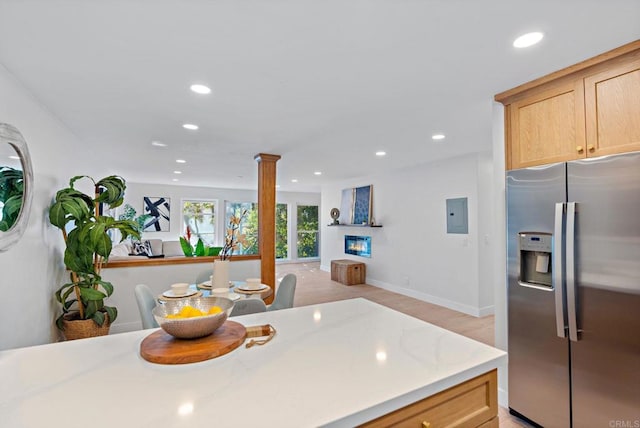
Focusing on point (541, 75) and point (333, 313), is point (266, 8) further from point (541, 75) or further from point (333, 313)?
point (541, 75)

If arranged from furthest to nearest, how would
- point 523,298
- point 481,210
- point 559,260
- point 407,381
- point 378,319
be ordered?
point 481,210 < point 523,298 < point 559,260 < point 378,319 < point 407,381

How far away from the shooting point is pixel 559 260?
194 centimetres

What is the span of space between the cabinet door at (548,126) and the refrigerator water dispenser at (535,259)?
1.68ft

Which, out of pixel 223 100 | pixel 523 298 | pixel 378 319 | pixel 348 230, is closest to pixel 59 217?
pixel 223 100

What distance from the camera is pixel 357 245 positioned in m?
7.14

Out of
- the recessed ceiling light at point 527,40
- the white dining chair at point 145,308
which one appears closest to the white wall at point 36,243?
the white dining chair at point 145,308

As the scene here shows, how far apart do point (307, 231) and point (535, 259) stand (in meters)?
8.30

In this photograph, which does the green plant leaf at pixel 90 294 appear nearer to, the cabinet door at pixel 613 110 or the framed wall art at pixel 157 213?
the cabinet door at pixel 613 110

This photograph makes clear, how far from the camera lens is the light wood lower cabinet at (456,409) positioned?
924 millimetres

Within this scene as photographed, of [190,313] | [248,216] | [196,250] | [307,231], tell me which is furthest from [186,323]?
[307,231]

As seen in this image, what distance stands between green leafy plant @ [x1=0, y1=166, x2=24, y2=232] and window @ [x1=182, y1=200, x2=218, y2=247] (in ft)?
21.7

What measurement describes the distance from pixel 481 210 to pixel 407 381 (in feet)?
13.5

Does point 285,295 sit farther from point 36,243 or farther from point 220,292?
point 36,243

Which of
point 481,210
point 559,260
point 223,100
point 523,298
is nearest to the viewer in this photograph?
point 559,260
